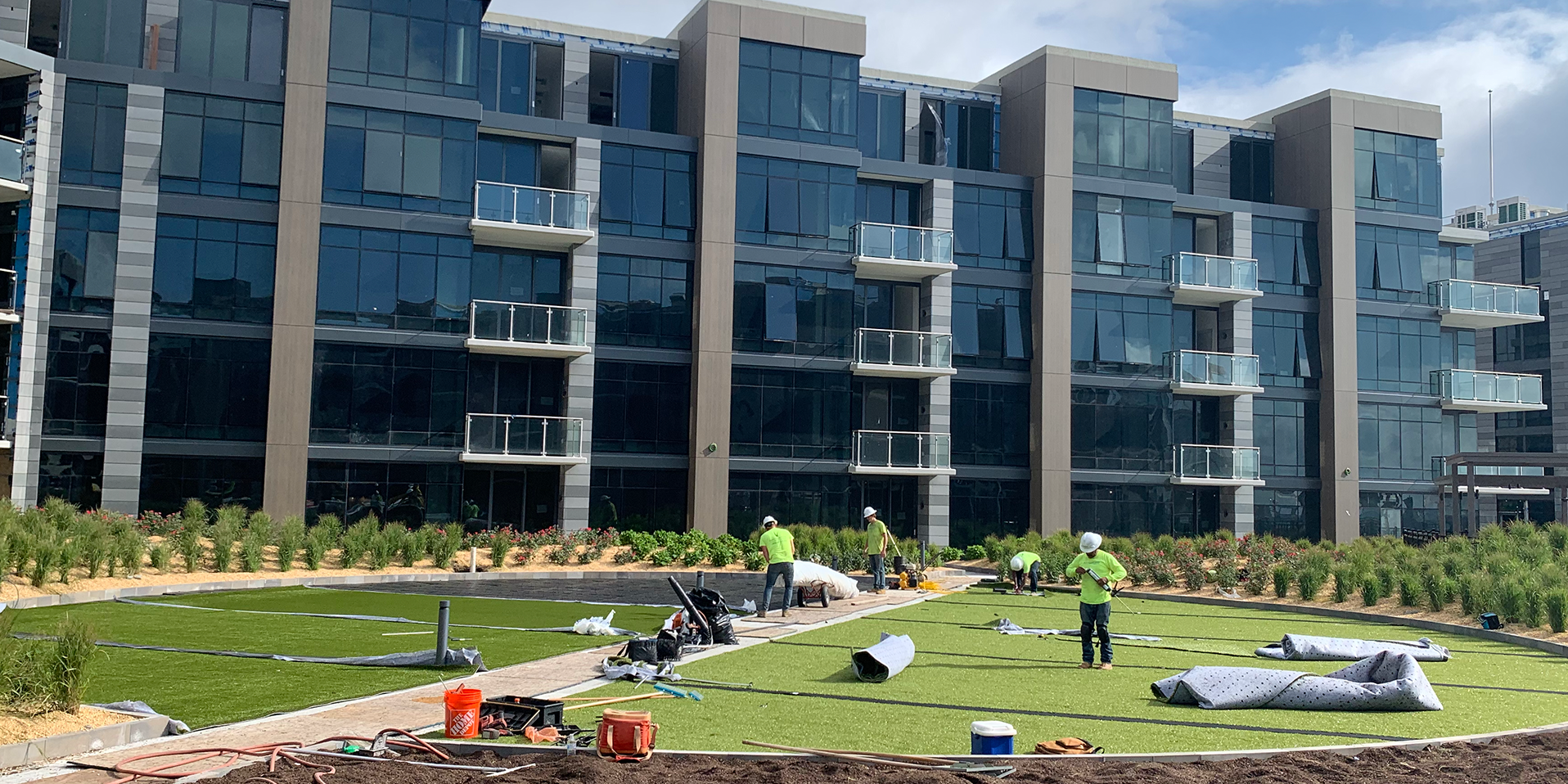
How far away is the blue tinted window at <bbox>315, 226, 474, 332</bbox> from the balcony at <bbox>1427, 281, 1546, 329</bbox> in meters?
35.0

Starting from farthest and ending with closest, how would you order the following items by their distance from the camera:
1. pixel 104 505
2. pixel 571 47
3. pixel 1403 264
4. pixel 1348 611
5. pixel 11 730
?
pixel 1403 264
pixel 571 47
pixel 104 505
pixel 1348 611
pixel 11 730

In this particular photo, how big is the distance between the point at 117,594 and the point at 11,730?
13639 mm

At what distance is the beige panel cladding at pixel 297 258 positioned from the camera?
3228 centimetres

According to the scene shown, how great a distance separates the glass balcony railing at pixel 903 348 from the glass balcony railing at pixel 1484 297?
66.5ft

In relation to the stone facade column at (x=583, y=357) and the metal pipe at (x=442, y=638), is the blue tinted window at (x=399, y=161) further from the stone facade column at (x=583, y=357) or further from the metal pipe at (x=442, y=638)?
the metal pipe at (x=442, y=638)

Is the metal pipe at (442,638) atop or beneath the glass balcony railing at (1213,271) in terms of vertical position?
beneath

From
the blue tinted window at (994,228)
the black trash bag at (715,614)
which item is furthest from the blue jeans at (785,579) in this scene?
the blue tinted window at (994,228)

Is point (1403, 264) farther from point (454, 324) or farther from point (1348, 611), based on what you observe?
point (454, 324)

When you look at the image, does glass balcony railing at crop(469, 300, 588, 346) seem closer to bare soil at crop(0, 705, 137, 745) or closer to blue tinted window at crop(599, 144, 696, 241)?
blue tinted window at crop(599, 144, 696, 241)

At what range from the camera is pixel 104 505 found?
101 feet

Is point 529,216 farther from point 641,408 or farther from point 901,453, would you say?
point 901,453

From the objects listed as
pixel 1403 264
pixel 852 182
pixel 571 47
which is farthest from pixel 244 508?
pixel 1403 264

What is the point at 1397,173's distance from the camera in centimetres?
4631

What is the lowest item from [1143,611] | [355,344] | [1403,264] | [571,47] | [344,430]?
[1143,611]
